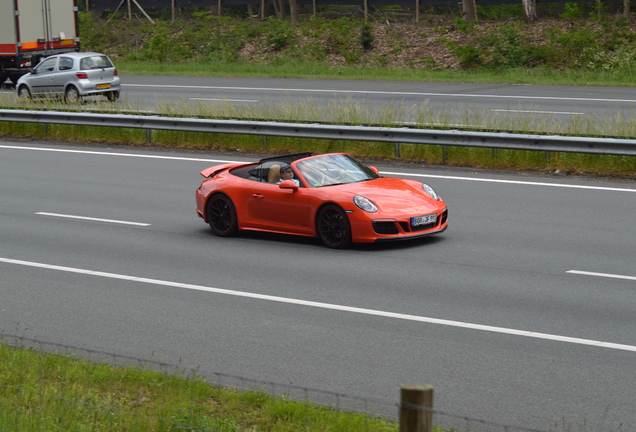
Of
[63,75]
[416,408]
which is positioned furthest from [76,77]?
[416,408]

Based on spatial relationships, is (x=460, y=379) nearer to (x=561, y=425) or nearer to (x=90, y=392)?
(x=561, y=425)

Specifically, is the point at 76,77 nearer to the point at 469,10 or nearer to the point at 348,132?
the point at 348,132

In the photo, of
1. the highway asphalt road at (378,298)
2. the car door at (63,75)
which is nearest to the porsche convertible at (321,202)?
the highway asphalt road at (378,298)

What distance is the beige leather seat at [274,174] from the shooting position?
12117 millimetres

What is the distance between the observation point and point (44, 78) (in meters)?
29.5

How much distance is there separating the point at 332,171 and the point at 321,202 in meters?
0.81

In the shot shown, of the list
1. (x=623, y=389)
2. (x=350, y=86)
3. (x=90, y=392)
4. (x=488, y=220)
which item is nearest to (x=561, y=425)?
(x=623, y=389)

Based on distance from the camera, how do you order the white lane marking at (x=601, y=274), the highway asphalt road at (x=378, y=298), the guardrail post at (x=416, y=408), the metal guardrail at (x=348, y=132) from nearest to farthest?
the guardrail post at (x=416, y=408), the highway asphalt road at (x=378, y=298), the white lane marking at (x=601, y=274), the metal guardrail at (x=348, y=132)

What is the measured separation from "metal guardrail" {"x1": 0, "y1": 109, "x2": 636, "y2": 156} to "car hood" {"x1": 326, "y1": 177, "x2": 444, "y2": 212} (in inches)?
201

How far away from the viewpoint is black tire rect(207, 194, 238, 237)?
12.5 meters

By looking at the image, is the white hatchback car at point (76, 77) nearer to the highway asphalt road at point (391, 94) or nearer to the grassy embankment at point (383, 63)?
the highway asphalt road at point (391, 94)

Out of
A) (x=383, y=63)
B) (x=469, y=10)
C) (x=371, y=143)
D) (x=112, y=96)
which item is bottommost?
(x=371, y=143)

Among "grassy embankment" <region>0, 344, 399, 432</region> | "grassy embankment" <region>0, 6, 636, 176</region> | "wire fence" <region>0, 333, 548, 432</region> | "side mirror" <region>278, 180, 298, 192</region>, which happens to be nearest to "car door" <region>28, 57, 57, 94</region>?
"grassy embankment" <region>0, 6, 636, 176</region>

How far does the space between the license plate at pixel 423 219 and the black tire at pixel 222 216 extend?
2.55m
